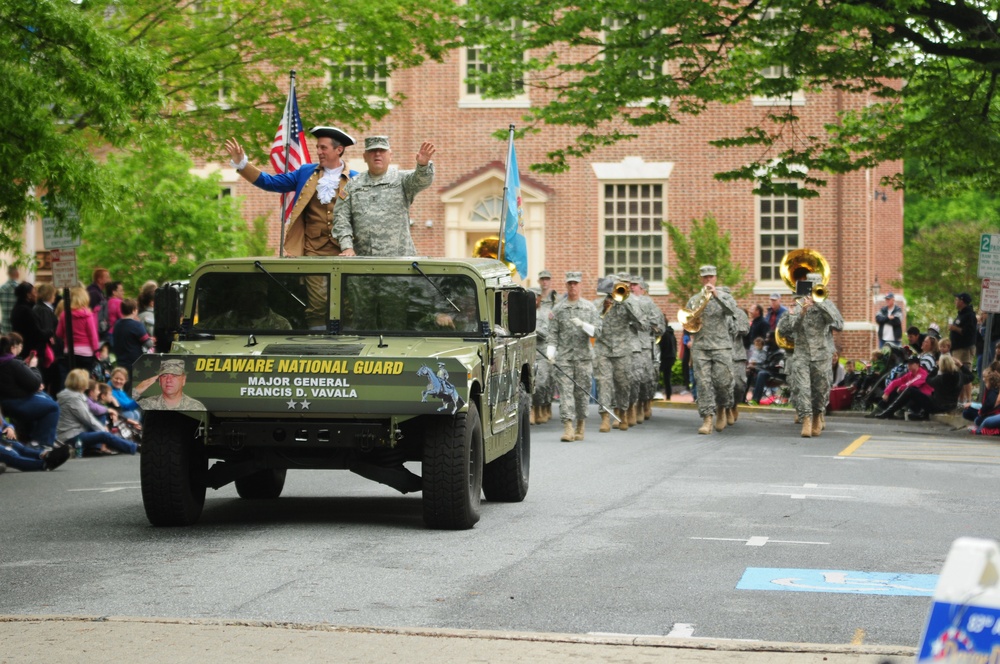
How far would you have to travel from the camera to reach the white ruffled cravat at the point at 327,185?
505 inches

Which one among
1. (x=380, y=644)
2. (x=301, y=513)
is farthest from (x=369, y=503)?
(x=380, y=644)

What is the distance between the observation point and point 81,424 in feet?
59.9

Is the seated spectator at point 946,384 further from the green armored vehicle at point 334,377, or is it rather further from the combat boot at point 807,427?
the green armored vehicle at point 334,377

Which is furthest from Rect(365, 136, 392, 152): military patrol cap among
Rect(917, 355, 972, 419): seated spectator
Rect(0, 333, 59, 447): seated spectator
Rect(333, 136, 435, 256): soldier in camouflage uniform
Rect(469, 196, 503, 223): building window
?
Rect(469, 196, 503, 223): building window

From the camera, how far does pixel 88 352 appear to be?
1983cm

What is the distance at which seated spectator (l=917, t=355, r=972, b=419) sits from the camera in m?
24.6

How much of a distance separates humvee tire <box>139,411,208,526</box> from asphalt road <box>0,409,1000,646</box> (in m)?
0.17

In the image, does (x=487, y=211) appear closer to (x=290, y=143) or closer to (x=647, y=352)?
(x=647, y=352)

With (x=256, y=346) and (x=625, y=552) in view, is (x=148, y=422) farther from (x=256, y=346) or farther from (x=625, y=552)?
(x=625, y=552)

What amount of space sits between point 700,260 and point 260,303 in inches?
1014

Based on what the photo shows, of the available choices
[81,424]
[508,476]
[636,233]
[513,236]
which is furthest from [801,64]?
[636,233]

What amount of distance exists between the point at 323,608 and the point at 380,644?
1007 mm

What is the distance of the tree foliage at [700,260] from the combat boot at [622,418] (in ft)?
45.6

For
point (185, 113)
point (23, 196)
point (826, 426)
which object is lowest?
point (826, 426)
